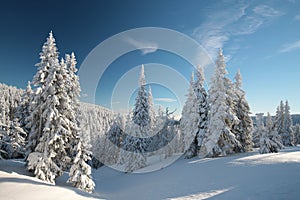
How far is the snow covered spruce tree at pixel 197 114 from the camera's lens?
30.8 m

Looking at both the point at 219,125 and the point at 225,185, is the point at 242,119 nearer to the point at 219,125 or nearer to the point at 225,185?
the point at 219,125

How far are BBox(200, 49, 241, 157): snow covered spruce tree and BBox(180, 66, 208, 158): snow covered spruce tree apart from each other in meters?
3.95

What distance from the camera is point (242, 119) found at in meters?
30.3

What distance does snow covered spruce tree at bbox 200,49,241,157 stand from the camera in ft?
82.6

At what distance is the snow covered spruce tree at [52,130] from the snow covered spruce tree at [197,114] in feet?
60.8

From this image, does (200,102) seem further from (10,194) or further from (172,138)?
(10,194)

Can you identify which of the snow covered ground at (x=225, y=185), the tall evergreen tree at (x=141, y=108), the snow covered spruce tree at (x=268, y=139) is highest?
the tall evergreen tree at (x=141, y=108)

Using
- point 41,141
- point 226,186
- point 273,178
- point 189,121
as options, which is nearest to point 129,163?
point 189,121

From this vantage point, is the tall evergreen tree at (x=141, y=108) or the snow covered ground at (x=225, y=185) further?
the tall evergreen tree at (x=141, y=108)

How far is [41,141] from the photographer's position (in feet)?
56.9

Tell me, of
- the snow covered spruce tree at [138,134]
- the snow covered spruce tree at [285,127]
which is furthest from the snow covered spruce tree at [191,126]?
the snow covered spruce tree at [285,127]

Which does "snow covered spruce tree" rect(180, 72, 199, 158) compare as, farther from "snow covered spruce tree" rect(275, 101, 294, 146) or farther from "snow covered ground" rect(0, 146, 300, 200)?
"snow covered spruce tree" rect(275, 101, 294, 146)

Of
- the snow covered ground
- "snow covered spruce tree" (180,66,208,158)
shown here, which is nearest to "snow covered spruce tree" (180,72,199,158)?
"snow covered spruce tree" (180,66,208,158)

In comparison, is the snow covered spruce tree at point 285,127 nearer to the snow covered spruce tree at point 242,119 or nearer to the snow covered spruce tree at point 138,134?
the snow covered spruce tree at point 242,119
